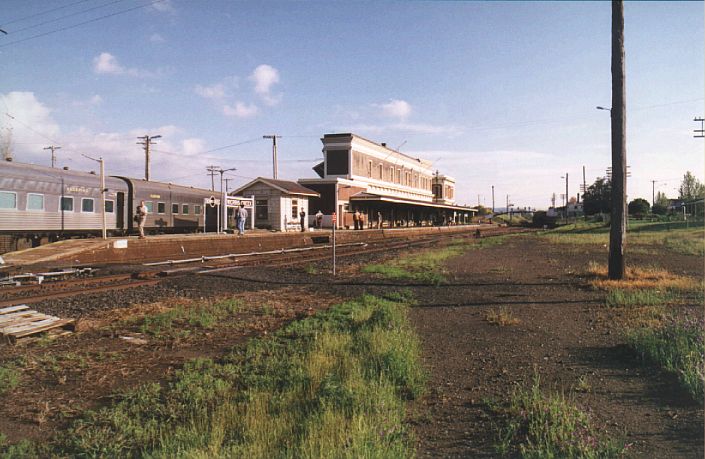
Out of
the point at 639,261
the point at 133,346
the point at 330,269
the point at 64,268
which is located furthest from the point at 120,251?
the point at 639,261

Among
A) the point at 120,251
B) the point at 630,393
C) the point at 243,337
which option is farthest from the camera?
the point at 120,251

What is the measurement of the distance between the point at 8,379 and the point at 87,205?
20.5 m

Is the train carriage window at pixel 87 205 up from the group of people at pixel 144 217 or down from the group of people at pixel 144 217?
up

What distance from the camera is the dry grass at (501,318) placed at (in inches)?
293

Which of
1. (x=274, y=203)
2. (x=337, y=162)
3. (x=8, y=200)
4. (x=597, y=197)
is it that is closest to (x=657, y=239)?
(x=274, y=203)

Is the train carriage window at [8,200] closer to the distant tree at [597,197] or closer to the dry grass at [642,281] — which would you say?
the dry grass at [642,281]

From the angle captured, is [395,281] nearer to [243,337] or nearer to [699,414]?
[243,337]

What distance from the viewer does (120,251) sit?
60.2 feet

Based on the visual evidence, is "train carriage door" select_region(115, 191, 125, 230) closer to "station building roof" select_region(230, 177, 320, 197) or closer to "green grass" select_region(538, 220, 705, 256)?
"station building roof" select_region(230, 177, 320, 197)

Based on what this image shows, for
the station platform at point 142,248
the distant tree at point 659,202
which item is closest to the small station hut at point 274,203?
the station platform at point 142,248

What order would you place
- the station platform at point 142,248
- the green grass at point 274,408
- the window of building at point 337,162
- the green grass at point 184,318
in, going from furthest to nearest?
1. the window of building at point 337,162
2. the station platform at point 142,248
3. the green grass at point 184,318
4. the green grass at point 274,408

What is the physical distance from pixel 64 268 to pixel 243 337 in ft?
32.7

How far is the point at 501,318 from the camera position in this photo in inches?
298

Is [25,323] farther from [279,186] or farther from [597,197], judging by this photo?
[597,197]
